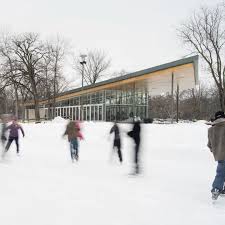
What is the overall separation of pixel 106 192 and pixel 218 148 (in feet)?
7.46

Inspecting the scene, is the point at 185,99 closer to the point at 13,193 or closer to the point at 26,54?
the point at 26,54

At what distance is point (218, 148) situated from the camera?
20.6 feet

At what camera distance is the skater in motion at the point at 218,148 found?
6.21 m

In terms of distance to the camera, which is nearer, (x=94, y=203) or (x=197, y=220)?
(x=197, y=220)

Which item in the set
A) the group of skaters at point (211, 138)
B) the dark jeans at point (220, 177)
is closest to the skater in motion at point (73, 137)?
the group of skaters at point (211, 138)

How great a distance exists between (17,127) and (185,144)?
24.7 ft

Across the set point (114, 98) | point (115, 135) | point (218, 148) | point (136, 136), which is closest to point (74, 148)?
point (115, 135)

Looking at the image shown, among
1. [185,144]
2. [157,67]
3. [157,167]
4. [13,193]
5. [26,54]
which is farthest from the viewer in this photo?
[26,54]

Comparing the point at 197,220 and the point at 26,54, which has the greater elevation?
the point at 26,54

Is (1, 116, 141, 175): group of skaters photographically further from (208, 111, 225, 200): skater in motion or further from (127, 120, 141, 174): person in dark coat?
(208, 111, 225, 200): skater in motion

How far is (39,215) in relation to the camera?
5211mm

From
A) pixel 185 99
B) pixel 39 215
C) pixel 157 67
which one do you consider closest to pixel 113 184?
pixel 39 215

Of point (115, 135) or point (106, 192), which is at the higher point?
point (115, 135)

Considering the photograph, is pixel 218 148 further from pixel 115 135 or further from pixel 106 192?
pixel 115 135
